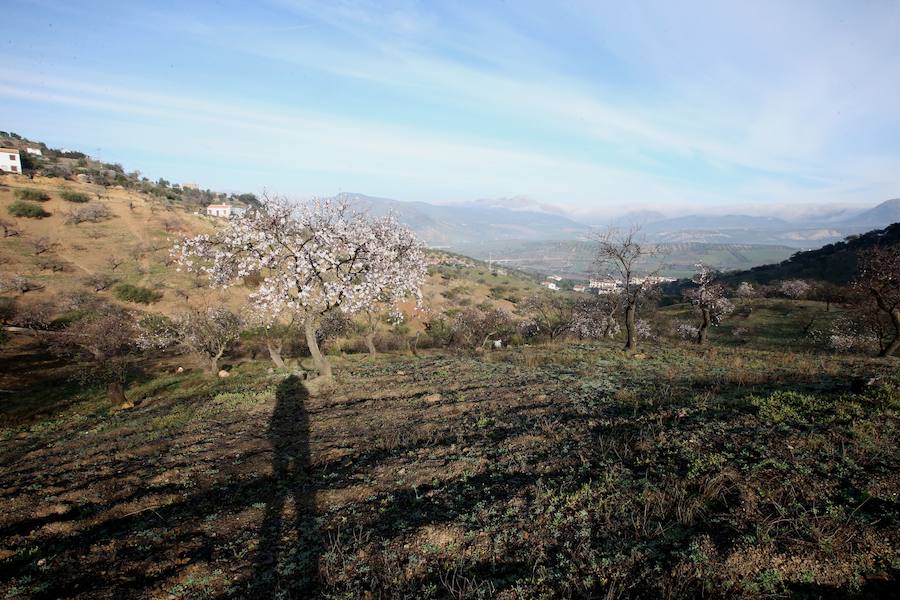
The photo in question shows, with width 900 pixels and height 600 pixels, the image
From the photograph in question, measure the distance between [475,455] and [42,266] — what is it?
6578 centimetres

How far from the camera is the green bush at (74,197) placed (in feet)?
221

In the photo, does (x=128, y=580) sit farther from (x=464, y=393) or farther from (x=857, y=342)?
(x=857, y=342)

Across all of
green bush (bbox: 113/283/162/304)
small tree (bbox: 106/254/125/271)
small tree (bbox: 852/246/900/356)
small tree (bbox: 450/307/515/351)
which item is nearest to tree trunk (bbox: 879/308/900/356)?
small tree (bbox: 852/246/900/356)

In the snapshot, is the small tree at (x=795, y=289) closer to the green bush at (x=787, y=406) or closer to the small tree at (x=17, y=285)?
the green bush at (x=787, y=406)

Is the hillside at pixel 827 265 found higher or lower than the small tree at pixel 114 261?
higher

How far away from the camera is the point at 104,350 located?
2977cm

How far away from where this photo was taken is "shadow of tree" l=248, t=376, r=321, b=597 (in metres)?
6.29

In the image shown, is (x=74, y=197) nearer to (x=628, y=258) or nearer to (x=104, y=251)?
(x=104, y=251)

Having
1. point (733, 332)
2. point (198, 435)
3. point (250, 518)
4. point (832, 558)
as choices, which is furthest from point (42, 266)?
point (733, 332)

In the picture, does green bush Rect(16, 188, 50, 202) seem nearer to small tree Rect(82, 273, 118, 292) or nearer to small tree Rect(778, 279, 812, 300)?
→ small tree Rect(82, 273, 118, 292)

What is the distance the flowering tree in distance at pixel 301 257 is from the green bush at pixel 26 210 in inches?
2568

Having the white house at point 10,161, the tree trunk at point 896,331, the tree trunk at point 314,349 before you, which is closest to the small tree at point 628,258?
the tree trunk at point 896,331

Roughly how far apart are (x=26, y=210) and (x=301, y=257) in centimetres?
7128

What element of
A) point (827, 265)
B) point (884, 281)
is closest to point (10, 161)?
point (884, 281)
